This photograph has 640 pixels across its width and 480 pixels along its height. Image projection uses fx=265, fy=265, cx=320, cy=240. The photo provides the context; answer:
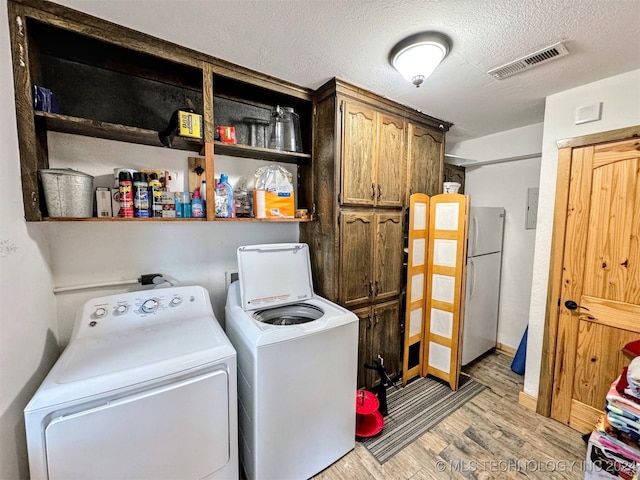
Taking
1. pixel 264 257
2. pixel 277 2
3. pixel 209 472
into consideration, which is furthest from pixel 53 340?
pixel 277 2

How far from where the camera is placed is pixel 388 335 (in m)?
2.24

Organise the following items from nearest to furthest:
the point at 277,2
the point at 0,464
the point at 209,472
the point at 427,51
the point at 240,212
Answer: the point at 0,464 → the point at 277,2 → the point at 209,472 → the point at 427,51 → the point at 240,212

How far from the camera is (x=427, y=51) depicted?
1.33m

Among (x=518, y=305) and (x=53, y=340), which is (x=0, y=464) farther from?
(x=518, y=305)

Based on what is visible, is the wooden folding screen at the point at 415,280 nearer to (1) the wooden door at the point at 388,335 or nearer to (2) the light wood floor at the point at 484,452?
(1) the wooden door at the point at 388,335

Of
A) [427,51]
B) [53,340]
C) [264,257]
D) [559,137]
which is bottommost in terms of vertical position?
[53,340]

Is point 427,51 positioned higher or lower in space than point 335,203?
higher

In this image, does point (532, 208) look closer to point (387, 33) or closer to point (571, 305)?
point (571, 305)

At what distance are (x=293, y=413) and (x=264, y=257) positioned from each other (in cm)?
93

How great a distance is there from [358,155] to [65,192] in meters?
1.67

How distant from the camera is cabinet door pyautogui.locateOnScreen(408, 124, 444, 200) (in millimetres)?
2268

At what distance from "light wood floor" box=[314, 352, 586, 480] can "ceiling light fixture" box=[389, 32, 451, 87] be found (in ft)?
7.26

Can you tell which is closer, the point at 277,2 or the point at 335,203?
the point at 277,2

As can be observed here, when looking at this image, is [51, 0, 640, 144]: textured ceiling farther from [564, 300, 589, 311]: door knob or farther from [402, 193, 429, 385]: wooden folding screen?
[564, 300, 589, 311]: door knob
